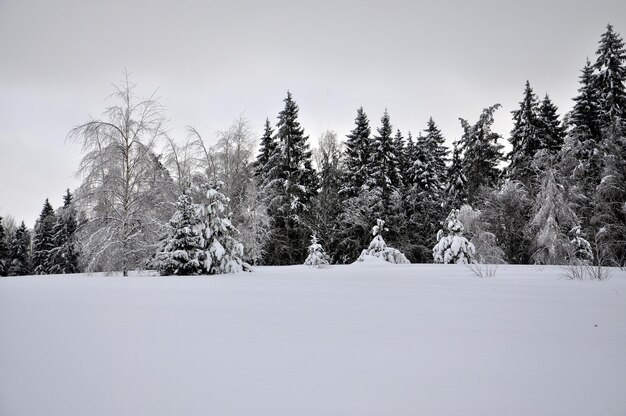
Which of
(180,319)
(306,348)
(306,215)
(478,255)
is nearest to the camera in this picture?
(306,348)

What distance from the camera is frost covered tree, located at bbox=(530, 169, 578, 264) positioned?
15711mm

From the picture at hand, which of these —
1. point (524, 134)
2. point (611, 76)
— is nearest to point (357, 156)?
point (524, 134)

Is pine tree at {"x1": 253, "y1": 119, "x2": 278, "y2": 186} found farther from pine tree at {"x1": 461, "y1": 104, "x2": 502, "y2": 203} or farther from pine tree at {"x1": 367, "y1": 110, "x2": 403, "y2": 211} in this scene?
pine tree at {"x1": 461, "y1": 104, "x2": 502, "y2": 203}

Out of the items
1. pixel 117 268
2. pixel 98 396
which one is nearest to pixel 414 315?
pixel 98 396

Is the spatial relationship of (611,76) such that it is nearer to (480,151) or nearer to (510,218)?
(480,151)

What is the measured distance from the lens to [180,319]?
2875 millimetres

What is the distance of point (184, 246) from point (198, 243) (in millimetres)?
467

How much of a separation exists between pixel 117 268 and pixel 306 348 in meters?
12.6

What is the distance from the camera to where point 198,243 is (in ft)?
31.1

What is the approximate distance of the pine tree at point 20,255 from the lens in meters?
36.9

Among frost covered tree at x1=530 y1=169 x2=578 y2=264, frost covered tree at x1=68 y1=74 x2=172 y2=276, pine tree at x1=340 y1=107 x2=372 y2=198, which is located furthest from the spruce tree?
frost covered tree at x1=68 y1=74 x2=172 y2=276

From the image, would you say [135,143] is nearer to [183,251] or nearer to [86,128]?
[86,128]

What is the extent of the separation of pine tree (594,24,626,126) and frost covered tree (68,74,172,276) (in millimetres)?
25072

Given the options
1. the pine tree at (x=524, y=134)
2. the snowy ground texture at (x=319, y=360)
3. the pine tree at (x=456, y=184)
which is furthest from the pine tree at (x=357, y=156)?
the snowy ground texture at (x=319, y=360)
